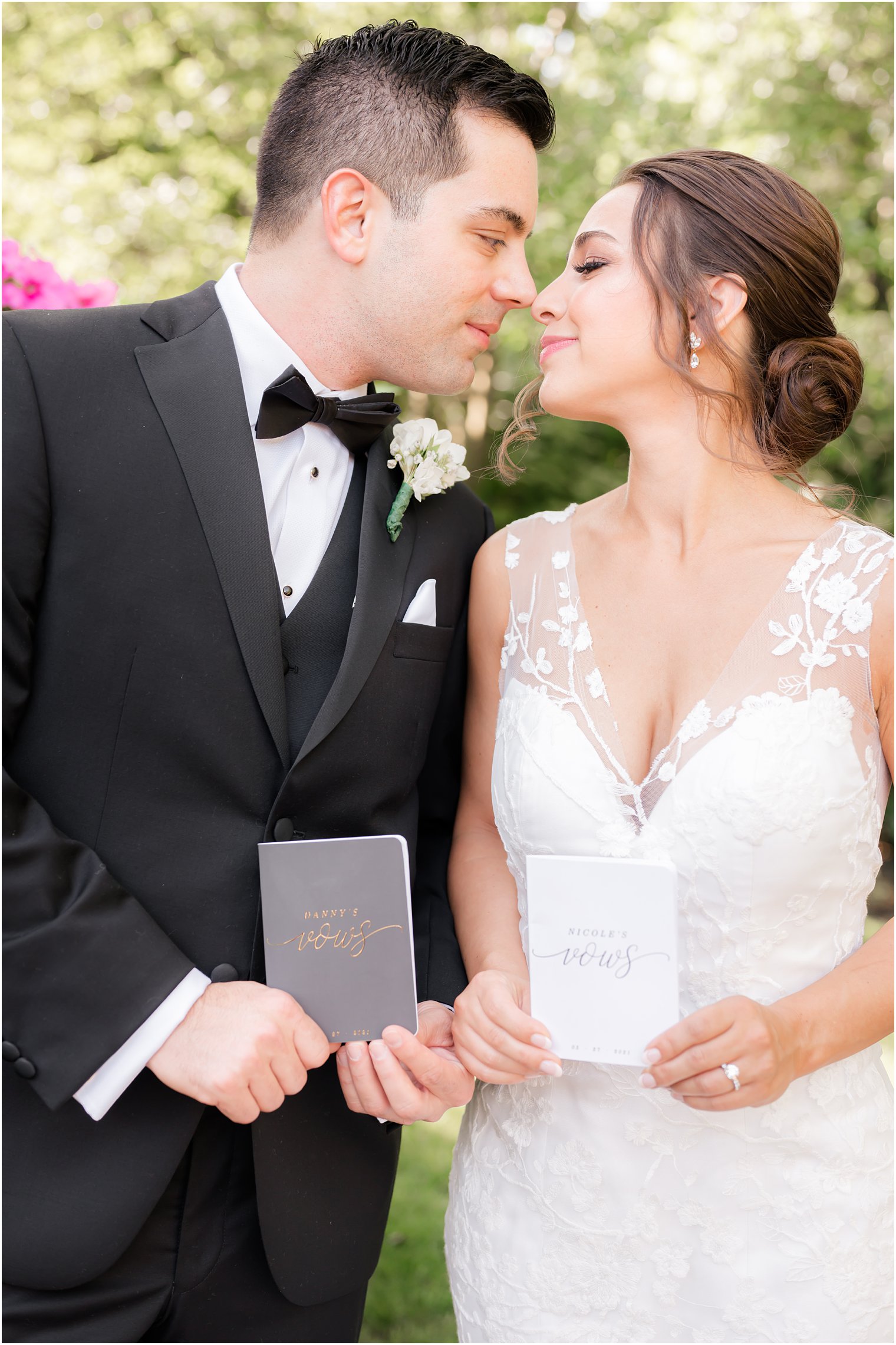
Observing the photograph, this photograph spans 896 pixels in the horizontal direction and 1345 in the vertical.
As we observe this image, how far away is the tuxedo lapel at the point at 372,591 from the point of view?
2305 mm

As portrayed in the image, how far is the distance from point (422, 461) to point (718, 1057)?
4.79ft

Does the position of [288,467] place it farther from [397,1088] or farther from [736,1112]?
[736,1112]

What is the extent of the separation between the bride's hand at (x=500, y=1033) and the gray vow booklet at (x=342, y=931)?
0.59 ft

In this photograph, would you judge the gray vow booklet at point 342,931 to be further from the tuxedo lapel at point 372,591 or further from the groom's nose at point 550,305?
the groom's nose at point 550,305

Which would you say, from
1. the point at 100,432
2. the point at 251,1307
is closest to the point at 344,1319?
the point at 251,1307

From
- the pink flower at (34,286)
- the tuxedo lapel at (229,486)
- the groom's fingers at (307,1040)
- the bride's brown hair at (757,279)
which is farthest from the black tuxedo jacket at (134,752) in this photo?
the pink flower at (34,286)

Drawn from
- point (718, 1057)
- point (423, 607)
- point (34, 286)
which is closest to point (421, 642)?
point (423, 607)

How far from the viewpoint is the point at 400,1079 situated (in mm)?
2148

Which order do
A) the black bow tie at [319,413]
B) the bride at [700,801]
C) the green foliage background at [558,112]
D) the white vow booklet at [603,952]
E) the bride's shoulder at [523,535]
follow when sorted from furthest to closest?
the green foliage background at [558,112] < the bride's shoulder at [523,535] < the black bow tie at [319,413] < the bride at [700,801] < the white vow booklet at [603,952]

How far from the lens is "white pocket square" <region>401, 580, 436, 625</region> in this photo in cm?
256

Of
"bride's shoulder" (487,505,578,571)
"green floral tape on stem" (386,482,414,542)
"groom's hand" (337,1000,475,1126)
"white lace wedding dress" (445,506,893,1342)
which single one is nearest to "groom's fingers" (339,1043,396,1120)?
"groom's hand" (337,1000,475,1126)

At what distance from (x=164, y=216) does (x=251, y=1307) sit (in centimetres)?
1001

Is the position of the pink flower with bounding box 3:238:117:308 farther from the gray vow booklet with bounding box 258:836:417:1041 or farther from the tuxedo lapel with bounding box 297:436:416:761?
the gray vow booklet with bounding box 258:836:417:1041

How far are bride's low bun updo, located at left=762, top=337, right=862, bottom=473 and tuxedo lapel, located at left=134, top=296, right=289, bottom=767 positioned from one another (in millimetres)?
1284
